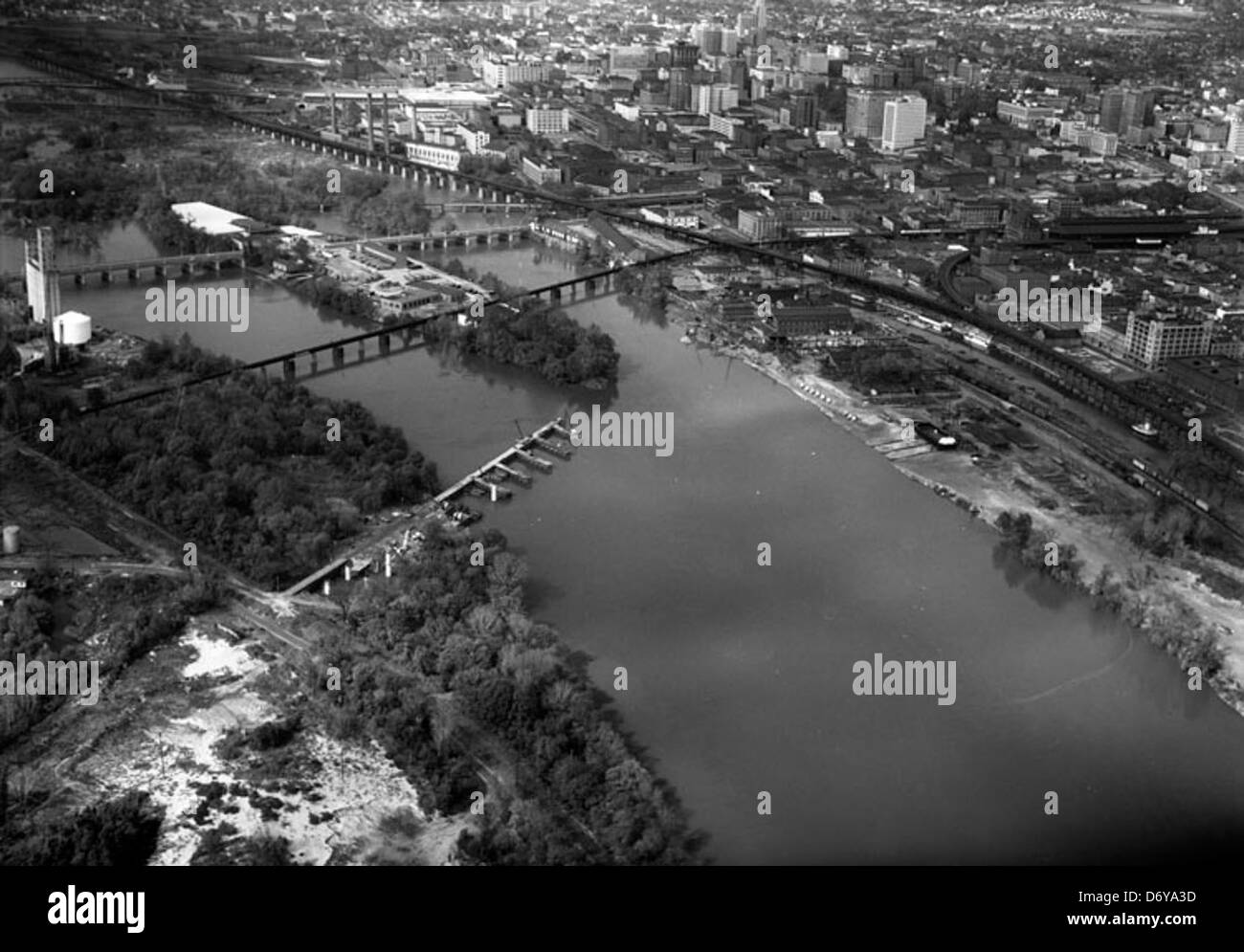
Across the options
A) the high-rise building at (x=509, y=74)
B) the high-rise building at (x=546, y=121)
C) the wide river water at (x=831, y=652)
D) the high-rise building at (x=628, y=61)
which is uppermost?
the high-rise building at (x=628, y=61)

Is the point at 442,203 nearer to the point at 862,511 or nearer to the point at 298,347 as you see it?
the point at 298,347

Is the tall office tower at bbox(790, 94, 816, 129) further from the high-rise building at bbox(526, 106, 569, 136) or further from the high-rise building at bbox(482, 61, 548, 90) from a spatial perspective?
the high-rise building at bbox(482, 61, 548, 90)

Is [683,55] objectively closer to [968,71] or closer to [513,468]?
[968,71]

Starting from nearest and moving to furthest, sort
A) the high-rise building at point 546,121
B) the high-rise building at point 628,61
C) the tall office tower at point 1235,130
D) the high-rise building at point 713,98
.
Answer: the tall office tower at point 1235,130
the high-rise building at point 546,121
the high-rise building at point 713,98
the high-rise building at point 628,61

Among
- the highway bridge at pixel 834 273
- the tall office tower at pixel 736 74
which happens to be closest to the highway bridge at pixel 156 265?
the highway bridge at pixel 834 273

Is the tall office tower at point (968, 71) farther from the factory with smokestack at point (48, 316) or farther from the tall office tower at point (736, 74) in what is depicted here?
the factory with smokestack at point (48, 316)

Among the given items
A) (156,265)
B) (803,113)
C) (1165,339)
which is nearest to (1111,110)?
(803,113)
